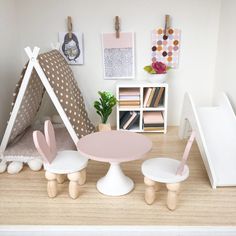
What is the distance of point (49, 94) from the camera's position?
2018mm

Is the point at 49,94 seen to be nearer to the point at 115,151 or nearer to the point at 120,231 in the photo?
the point at 115,151

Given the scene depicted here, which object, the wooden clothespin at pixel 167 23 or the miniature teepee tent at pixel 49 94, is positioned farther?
the wooden clothespin at pixel 167 23

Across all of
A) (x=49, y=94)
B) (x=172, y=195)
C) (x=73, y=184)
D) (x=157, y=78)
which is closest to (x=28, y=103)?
(x=49, y=94)

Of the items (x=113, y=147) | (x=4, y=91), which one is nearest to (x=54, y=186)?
(x=113, y=147)

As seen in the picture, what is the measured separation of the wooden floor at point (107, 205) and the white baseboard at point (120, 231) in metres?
0.04

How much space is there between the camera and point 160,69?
257cm

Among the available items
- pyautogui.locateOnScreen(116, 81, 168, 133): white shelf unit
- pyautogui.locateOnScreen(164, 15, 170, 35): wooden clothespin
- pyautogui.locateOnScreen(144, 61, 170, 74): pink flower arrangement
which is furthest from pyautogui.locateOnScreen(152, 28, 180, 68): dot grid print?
pyautogui.locateOnScreen(116, 81, 168, 133): white shelf unit

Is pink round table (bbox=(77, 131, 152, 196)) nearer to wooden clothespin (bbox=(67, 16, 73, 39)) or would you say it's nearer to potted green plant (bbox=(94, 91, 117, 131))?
potted green plant (bbox=(94, 91, 117, 131))

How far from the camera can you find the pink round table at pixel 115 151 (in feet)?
5.40

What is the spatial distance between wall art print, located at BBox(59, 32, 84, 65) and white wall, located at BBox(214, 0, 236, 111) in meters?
1.28

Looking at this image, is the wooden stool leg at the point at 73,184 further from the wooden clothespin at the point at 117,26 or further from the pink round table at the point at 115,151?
the wooden clothespin at the point at 117,26

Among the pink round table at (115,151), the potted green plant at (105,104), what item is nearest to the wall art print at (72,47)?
the potted green plant at (105,104)

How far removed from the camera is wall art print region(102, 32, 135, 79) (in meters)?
2.67

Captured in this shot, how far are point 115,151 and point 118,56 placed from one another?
1.29 meters
